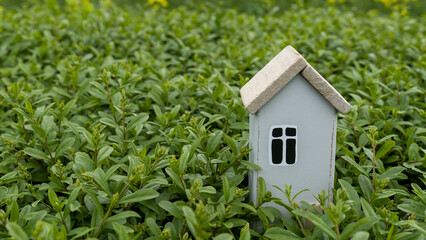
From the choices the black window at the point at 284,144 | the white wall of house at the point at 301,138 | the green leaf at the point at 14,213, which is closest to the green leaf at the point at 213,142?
the white wall of house at the point at 301,138

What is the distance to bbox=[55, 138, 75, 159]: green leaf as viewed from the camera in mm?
2191

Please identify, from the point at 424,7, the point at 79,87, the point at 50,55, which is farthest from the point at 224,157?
the point at 424,7

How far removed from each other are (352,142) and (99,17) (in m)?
3.43

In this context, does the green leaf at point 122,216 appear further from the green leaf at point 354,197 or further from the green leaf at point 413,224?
the green leaf at point 413,224

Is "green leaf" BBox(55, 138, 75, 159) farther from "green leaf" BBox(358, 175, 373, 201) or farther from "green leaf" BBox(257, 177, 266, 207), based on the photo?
"green leaf" BBox(358, 175, 373, 201)

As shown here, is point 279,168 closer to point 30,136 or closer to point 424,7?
point 30,136

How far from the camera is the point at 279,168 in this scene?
1896 mm

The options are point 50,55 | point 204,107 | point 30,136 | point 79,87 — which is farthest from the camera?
point 50,55

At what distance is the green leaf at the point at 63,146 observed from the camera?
2.19 m

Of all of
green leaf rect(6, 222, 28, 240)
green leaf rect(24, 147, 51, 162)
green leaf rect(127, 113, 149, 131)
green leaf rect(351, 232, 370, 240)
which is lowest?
green leaf rect(351, 232, 370, 240)

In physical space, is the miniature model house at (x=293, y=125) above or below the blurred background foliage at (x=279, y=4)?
below

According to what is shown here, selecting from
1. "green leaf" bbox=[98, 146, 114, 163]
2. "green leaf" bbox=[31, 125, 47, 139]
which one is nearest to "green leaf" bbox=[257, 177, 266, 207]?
"green leaf" bbox=[98, 146, 114, 163]

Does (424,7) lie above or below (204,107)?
above

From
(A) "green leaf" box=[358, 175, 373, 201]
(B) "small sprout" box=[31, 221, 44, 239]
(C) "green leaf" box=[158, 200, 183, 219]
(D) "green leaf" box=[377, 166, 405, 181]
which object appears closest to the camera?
(B) "small sprout" box=[31, 221, 44, 239]
